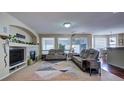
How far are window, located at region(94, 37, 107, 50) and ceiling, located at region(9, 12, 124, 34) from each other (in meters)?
0.25

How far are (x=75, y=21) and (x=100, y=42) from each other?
1.24 m

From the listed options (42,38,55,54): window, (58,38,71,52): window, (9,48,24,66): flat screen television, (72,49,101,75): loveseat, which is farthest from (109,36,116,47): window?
(9,48,24,66): flat screen television

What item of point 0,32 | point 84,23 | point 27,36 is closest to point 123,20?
point 84,23

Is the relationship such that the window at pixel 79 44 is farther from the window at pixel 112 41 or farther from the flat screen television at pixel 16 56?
the flat screen television at pixel 16 56

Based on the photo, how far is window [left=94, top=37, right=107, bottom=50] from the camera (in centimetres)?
496

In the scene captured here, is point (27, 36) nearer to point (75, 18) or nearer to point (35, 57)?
point (35, 57)

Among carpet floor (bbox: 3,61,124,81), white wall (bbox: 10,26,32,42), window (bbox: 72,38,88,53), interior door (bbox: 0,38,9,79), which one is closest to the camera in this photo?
interior door (bbox: 0,38,9,79)

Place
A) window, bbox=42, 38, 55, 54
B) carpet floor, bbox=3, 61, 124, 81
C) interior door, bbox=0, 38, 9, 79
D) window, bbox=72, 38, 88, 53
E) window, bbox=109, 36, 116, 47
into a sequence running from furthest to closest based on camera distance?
1. window, bbox=42, 38, 55, 54
2. window, bbox=72, 38, 88, 53
3. window, bbox=109, 36, 116, 47
4. carpet floor, bbox=3, 61, 124, 81
5. interior door, bbox=0, 38, 9, 79

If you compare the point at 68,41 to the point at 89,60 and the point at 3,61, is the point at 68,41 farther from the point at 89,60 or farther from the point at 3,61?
the point at 3,61

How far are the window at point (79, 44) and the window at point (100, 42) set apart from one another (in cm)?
37

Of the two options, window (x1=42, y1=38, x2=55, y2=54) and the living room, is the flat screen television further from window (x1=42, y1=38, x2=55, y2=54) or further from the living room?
window (x1=42, y1=38, x2=55, y2=54)

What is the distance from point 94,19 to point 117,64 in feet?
6.50

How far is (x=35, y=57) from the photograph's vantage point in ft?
21.1
